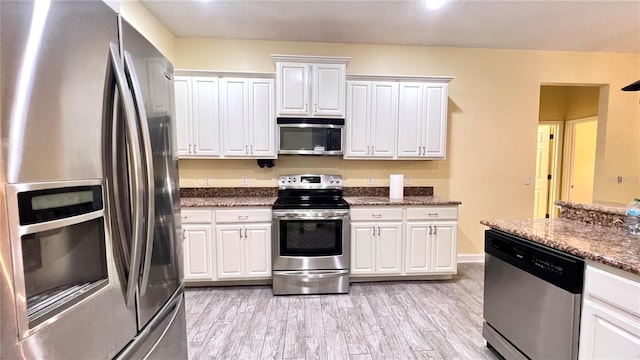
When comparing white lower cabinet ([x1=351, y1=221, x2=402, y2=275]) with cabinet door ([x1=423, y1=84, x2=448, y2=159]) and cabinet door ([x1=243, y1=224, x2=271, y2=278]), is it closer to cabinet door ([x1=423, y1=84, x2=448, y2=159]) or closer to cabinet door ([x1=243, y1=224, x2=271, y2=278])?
cabinet door ([x1=243, y1=224, x2=271, y2=278])

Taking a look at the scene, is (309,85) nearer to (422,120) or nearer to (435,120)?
(422,120)

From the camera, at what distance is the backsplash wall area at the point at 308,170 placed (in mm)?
3443

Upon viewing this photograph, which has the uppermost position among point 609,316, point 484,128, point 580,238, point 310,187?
point 484,128

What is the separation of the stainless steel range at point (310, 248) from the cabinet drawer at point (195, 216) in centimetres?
71

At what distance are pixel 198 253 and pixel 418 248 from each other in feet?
7.99

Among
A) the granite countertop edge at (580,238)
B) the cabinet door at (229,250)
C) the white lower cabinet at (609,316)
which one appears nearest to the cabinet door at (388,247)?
the granite countertop edge at (580,238)

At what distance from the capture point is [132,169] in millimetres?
942

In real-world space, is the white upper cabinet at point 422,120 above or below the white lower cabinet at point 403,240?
above

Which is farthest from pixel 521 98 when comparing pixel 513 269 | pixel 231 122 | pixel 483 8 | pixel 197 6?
pixel 197 6

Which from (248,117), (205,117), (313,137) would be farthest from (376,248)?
(205,117)

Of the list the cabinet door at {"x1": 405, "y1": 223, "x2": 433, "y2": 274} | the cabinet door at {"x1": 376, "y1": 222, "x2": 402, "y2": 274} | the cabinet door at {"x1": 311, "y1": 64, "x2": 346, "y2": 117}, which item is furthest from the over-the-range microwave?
the cabinet door at {"x1": 405, "y1": 223, "x2": 433, "y2": 274}

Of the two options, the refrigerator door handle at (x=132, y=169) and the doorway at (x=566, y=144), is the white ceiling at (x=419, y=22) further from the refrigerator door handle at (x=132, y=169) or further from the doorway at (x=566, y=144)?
the refrigerator door handle at (x=132, y=169)

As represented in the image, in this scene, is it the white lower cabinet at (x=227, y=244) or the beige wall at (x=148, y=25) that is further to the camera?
the white lower cabinet at (x=227, y=244)

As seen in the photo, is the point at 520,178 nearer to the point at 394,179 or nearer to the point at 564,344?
the point at 394,179
